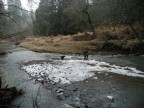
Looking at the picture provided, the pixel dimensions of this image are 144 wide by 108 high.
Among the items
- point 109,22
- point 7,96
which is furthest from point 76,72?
point 109,22

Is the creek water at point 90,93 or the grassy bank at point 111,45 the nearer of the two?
the creek water at point 90,93

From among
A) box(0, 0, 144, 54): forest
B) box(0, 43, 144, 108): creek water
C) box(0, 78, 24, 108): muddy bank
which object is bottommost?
box(0, 43, 144, 108): creek water

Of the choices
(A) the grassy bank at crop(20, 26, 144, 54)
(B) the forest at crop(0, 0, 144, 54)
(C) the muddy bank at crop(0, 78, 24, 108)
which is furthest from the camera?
(A) the grassy bank at crop(20, 26, 144, 54)

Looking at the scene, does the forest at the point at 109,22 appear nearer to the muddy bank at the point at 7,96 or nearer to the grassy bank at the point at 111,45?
the grassy bank at the point at 111,45

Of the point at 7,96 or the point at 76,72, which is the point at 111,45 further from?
the point at 7,96

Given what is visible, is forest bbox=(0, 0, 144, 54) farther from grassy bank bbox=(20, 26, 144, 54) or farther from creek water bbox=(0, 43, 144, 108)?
creek water bbox=(0, 43, 144, 108)

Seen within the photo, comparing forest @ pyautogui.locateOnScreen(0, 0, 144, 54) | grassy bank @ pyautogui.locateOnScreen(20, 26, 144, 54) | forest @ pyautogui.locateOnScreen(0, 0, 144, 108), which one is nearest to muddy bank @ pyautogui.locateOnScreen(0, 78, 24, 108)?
forest @ pyautogui.locateOnScreen(0, 0, 144, 108)

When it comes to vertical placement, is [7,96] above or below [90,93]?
above

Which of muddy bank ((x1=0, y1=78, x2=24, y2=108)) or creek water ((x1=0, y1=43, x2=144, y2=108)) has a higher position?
muddy bank ((x1=0, y1=78, x2=24, y2=108))

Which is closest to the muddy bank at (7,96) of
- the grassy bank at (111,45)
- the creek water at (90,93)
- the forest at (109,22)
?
the creek water at (90,93)

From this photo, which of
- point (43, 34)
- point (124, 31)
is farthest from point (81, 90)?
point (43, 34)

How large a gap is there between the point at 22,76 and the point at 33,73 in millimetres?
1369

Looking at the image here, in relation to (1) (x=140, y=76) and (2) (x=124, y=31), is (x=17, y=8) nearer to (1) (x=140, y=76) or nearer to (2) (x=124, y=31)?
(1) (x=140, y=76)

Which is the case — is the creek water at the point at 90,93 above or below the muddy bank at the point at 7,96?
below
